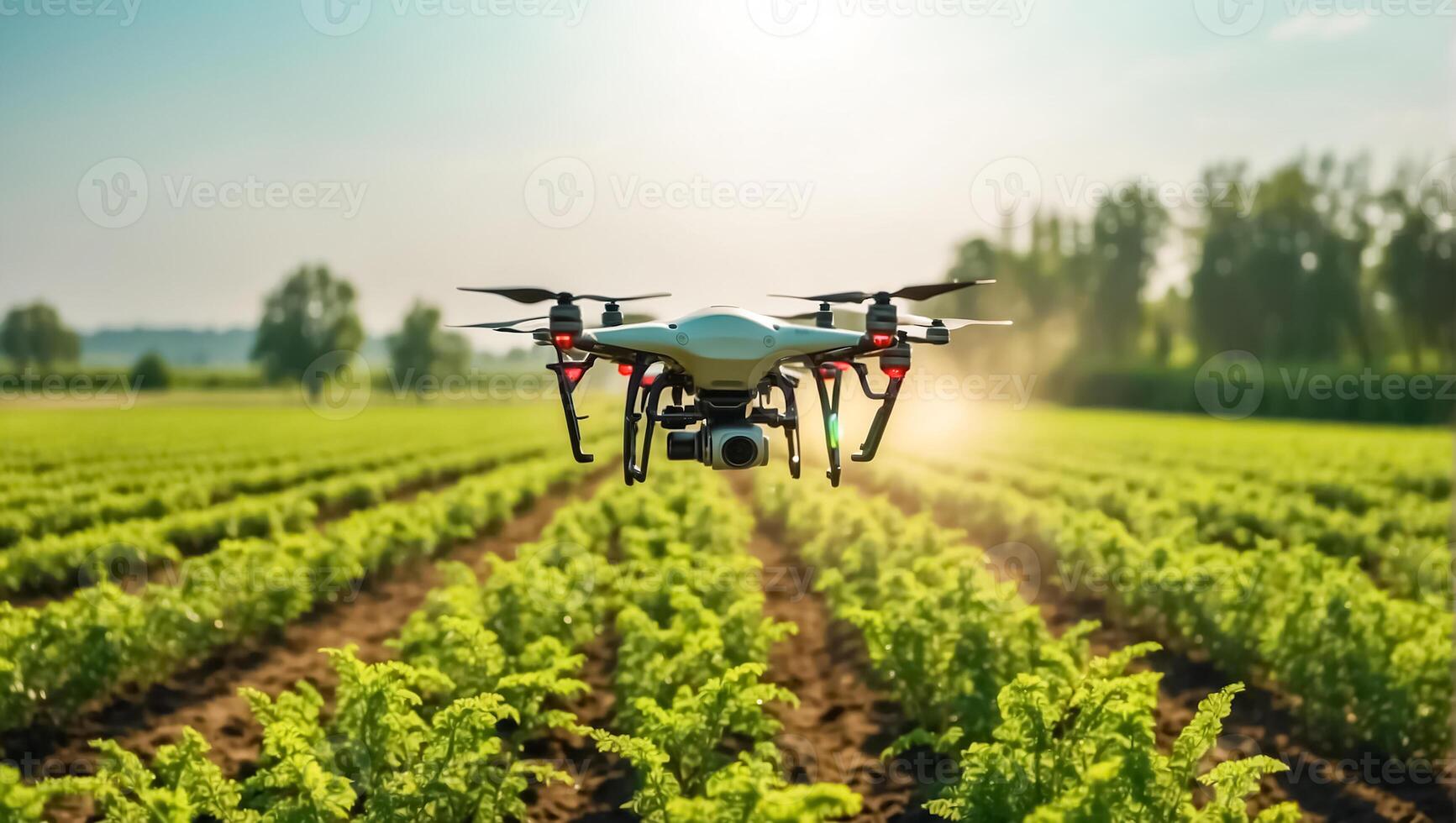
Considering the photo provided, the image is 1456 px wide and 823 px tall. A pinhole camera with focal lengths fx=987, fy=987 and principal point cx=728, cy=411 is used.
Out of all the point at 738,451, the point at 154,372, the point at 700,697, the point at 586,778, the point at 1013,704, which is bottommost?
the point at 586,778

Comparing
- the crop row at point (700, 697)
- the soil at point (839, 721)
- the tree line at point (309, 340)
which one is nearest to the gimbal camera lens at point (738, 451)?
the crop row at point (700, 697)

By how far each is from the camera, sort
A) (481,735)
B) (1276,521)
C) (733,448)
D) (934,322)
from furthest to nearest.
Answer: (1276,521) < (481,735) < (934,322) < (733,448)

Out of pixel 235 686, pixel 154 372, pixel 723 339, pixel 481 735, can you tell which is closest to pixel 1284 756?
pixel 481 735

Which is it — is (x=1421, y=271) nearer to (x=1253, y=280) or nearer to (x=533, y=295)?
(x=1253, y=280)

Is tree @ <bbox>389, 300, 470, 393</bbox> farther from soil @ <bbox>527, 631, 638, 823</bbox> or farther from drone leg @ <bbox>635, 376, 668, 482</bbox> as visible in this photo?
drone leg @ <bbox>635, 376, 668, 482</bbox>

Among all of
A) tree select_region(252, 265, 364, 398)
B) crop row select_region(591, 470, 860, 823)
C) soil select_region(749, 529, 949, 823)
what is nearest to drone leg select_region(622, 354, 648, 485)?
crop row select_region(591, 470, 860, 823)

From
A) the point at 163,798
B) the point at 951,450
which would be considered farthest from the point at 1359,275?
the point at 163,798

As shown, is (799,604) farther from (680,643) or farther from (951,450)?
(951,450)
